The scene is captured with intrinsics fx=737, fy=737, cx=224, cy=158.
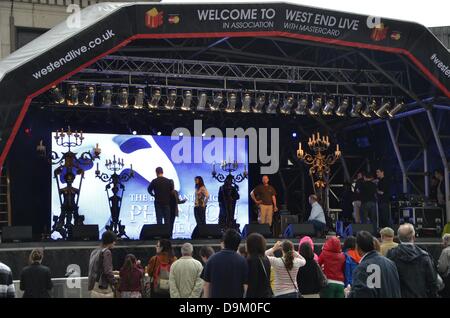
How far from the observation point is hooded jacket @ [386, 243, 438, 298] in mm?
7480

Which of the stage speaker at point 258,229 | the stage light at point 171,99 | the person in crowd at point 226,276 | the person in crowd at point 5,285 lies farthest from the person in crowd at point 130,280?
the stage light at point 171,99

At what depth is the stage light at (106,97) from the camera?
18.3 meters

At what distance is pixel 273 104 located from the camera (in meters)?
19.5

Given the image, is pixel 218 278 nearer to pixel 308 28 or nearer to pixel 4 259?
pixel 4 259

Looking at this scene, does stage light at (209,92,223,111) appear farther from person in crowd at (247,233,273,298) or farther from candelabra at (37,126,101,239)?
person in crowd at (247,233,273,298)

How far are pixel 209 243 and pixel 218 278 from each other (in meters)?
8.01

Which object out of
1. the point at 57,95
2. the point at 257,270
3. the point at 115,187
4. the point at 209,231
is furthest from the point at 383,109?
the point at 257,270

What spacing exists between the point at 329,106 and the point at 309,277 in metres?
11.7

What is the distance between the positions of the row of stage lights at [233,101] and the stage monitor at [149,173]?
199 cm

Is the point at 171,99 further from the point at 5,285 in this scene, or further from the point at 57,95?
the point at 5,285

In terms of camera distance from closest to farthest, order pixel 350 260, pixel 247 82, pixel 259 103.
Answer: pixel 350 260 < pixel 259 103 < pixel 247 82

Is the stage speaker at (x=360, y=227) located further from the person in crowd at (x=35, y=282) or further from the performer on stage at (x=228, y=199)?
the person in crowd at (x=35, y=282)

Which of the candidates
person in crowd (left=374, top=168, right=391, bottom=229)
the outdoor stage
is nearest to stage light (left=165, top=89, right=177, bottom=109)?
the outdoor stage

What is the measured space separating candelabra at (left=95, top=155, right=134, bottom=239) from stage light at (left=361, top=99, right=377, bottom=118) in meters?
6.82
